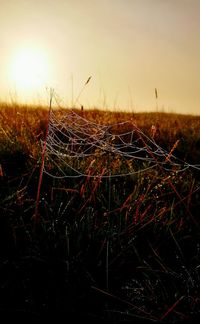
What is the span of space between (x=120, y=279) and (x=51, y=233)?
46 cm

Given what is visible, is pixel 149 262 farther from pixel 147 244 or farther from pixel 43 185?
pixel 43 185

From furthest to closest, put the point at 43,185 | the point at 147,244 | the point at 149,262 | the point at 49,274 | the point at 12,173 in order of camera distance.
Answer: the point at 12,173 → the point at 43,185 → the point at 147,244 → the point at 149,262 → the point at 49,274

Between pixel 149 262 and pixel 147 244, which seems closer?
pixel 149 262

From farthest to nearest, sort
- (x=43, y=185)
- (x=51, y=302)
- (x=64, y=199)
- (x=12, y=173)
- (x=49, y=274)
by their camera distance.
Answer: (x=12, y=173) → (x=43, y=185) → (x=64, y=199) → (x=49, y=274) → (x=51, y=302)

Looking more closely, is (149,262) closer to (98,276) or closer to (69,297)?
(98,276)

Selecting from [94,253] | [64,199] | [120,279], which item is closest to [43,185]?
[64,199]

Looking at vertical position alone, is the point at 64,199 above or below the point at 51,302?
above

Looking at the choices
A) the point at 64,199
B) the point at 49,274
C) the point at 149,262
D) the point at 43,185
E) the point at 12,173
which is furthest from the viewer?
the point at 12,173

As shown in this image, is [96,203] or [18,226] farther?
[96,203]

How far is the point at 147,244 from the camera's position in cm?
260

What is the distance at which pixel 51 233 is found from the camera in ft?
8.18

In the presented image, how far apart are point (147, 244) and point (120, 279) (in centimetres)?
36

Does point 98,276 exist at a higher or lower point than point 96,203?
lower

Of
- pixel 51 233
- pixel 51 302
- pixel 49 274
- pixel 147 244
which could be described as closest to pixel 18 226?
pixel 51 233
